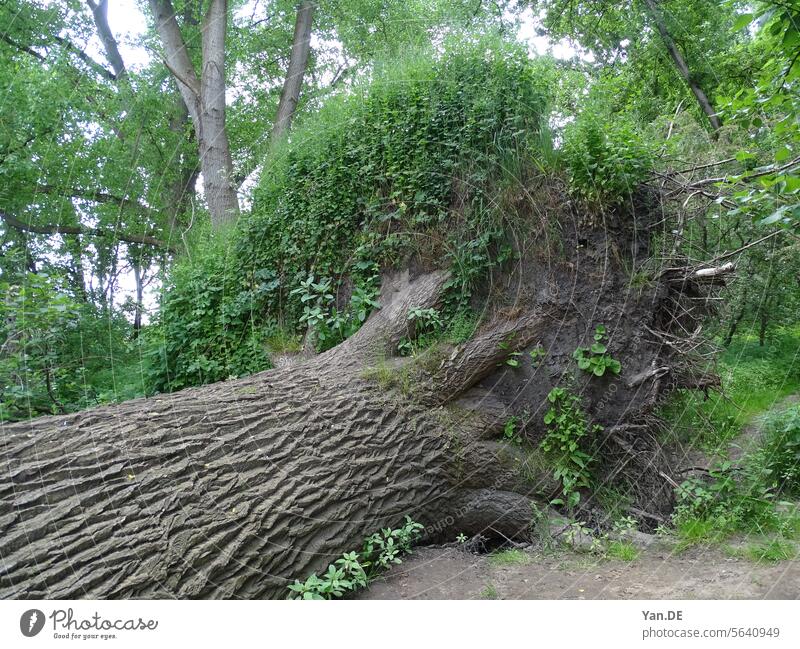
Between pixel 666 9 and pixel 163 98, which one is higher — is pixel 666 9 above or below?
above

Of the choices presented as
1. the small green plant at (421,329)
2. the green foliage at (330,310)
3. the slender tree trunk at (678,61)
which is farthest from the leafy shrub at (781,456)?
the slender tree trunk at (678,61)

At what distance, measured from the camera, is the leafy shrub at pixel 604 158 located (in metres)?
4.27

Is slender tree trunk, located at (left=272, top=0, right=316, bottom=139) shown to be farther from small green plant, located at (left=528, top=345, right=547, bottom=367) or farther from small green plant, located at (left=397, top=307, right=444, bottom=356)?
small green plant, located at (left=528, top=345, right=547, bottom=367)

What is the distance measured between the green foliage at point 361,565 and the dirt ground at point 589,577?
9 cm

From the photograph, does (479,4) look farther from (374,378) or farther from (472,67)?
(374,378)

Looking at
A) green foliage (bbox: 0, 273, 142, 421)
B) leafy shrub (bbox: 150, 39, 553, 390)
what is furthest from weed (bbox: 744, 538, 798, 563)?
green foliage (bbox: 0, 273, 142, 421)

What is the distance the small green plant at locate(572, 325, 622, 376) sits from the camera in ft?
14.1

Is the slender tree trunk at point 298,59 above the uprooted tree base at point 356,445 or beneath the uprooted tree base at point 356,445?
above

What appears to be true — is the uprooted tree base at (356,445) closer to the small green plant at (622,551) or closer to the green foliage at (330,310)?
the green foliage at (330,310)

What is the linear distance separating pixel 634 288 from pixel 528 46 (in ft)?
8.31

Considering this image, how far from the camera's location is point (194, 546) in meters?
2.77

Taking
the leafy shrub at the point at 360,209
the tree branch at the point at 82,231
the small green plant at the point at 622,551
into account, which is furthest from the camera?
the leafy shrub at the point at 360,209

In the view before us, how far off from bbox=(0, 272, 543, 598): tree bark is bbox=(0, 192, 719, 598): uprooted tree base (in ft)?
0.03

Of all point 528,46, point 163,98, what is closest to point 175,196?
point 163,98
